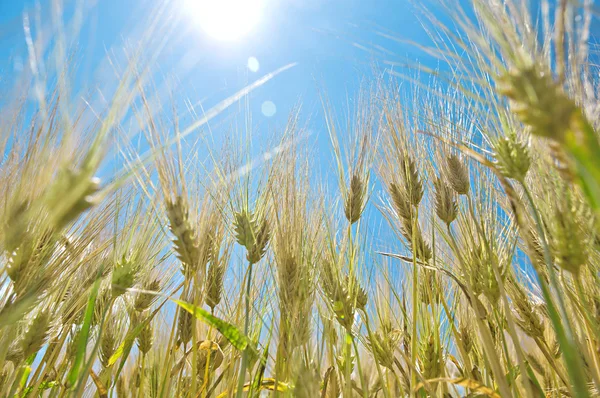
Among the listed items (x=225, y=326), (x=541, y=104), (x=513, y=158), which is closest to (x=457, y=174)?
(x=513, y=158)

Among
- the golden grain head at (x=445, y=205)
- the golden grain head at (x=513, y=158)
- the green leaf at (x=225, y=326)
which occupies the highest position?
the golden grain head at (x=445, y=205)

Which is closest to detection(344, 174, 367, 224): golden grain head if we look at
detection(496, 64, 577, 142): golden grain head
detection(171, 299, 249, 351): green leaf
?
detection(171, 299, 249, 351): green leaf

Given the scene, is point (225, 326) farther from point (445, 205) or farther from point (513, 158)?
point (445, 205)

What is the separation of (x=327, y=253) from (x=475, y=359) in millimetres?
698

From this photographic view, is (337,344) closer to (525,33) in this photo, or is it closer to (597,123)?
(597,123)

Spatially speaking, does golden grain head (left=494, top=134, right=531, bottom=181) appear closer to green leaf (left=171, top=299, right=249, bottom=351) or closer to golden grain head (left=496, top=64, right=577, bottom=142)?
golden grain head (left=496, top=64, right=577, bottom=142)

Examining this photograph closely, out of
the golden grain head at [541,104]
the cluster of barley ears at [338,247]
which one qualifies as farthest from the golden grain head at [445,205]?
the golden grain head at [541,104]

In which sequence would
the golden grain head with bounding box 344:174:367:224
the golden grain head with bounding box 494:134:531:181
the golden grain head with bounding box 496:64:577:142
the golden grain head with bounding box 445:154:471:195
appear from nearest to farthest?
the golden grain head with bounding box 496:64:577:142
the golden grain head with bounding box 494:134:531:181
the golden grain head with bounding box 445:154:471:195
the golden grain head with bounding box 344:174:367:224

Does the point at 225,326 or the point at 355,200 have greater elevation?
the point at 355,200

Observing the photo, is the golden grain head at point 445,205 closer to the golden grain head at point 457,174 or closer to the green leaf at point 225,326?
the golden grain head at point 457,174

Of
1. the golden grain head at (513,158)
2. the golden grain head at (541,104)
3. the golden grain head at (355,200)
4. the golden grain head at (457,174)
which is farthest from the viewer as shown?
the golden grain head at (355,200)

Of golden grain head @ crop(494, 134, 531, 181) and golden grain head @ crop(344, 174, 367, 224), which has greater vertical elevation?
golden grain head @ crop(344, 174, 367, 224)

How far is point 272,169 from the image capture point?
1355 mm

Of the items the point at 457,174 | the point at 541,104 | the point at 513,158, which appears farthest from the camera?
the point at 457,174
